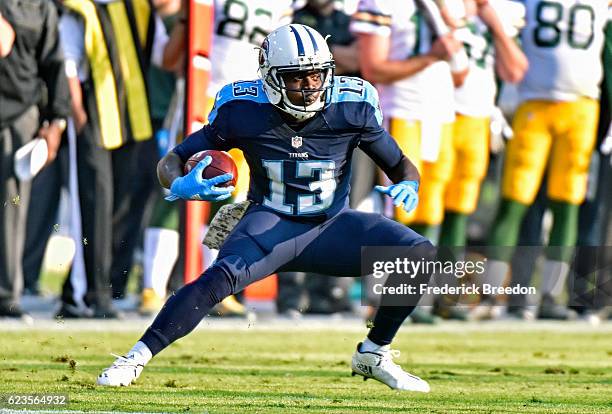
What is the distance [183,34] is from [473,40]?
2215 millimetres

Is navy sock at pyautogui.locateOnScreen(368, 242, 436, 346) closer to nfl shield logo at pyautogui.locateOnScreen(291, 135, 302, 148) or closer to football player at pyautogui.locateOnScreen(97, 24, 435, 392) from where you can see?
football player at pyautogui.locateOnScreen(97, 24, 435, 392)

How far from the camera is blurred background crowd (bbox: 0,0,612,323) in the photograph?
1047 cm

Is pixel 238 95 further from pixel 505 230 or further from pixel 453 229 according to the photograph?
pixel 505 230

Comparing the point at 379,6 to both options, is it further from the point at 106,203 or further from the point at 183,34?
the point at 106,203

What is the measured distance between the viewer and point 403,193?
7238 mm

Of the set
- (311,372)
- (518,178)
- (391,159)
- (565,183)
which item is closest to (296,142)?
(391,159)

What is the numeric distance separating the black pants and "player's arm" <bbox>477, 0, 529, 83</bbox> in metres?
3.42

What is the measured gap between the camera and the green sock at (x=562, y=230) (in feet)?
37.8

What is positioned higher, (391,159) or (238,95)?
(238,95)

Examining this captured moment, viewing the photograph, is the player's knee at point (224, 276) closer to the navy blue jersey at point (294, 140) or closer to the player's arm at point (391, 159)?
the navy blue jersey at point (294, 140)

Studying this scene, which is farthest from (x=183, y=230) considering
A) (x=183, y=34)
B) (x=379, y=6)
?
(x=379, y=6)

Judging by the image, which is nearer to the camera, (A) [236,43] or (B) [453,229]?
(A) [236,43]

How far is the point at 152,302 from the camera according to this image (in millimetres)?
10812

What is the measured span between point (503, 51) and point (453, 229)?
55.0 inches
